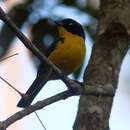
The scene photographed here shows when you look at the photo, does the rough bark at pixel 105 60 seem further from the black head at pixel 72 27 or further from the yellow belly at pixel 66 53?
the black head at pixel 72 27

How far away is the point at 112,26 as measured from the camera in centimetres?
247

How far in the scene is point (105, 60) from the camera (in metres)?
2.37

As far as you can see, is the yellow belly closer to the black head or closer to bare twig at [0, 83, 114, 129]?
the black head

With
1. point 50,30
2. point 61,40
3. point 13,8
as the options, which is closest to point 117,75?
point 50,30

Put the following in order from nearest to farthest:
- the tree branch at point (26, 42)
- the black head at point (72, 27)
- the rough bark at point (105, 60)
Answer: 1. the tree branch at point (26, 42)
2. the rough bark at point (105, 60)
3. the black head at point (72, 27)

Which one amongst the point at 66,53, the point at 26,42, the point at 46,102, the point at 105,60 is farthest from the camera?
the point at 66,53

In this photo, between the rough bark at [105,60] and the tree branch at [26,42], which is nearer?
the tree branch at [26,42]

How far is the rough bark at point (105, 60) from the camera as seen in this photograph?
219 cm

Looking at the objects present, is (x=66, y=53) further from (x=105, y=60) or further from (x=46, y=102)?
(x=46, y=102)

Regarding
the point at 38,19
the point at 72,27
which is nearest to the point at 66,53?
the point at 72,27

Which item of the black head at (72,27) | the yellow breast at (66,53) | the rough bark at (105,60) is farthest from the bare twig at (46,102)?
the black head at (72,27)

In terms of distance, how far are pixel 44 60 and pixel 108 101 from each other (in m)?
0.34

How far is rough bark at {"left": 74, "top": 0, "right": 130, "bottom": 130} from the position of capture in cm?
219

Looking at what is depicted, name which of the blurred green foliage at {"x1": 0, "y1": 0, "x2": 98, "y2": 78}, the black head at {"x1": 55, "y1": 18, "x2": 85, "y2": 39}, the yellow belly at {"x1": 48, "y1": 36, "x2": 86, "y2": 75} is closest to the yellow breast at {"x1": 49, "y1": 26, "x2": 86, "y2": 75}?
the yellow belly at {"x1": 48, "y1": 36, "x2": 86, "y2": 75}
